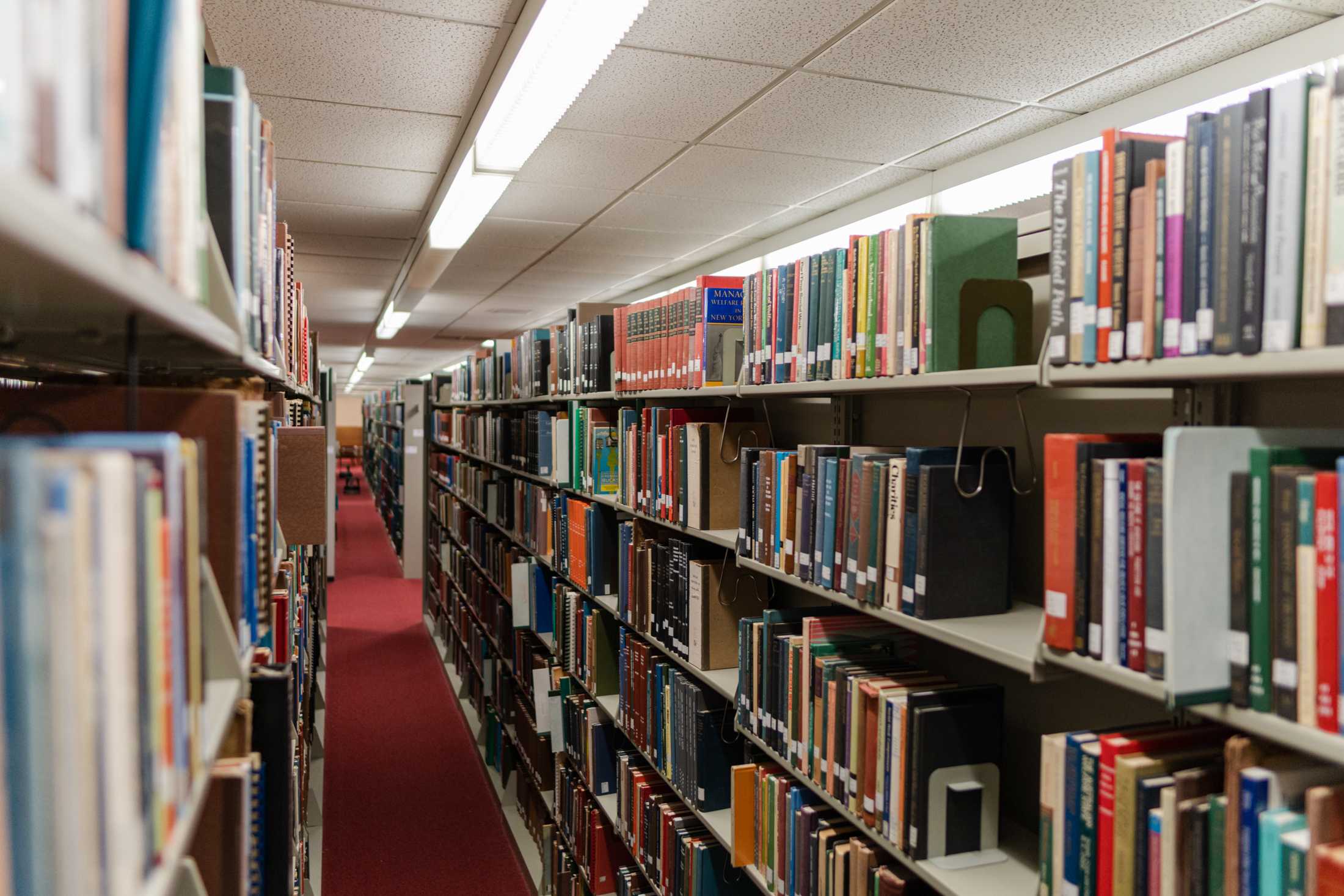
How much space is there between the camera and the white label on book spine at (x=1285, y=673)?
0.97 m

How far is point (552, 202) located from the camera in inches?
160

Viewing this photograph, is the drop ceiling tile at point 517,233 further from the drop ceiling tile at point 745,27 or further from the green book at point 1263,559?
the green book at point 1263,559

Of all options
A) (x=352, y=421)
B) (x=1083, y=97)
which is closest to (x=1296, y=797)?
(x=1083, y=97)

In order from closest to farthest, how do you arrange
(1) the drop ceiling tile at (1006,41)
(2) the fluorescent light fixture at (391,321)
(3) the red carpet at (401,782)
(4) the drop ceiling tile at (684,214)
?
(1) the drop ceiling tile at (1006,41), (3) the red carpet at (401,782), (4) the drop ceiling tile at (684,214), (2) the fluorescent light fixture at (391,321)

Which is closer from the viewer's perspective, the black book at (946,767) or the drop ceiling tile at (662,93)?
the black book at (946,767)

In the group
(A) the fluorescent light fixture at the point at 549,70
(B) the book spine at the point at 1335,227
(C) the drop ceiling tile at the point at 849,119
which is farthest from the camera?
(C) the drop ceiling tile at the point at 849,119

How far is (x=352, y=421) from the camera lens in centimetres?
2828

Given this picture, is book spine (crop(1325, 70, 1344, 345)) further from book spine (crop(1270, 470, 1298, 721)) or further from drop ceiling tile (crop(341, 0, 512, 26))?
drop ceiling tile (crop(341, 0, 512, 26))

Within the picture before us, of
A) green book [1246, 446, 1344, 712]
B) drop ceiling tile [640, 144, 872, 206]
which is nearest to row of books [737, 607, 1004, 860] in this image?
green book [1246, 446, 1344, 712]

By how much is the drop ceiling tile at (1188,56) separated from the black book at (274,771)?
2.50 metres

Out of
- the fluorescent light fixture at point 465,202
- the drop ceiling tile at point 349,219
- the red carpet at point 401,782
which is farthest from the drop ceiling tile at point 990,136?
the red carpet at point 401,782

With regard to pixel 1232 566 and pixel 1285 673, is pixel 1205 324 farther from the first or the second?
pixel 1285 673

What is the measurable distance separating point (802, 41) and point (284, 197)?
Answer: 2.74 meters

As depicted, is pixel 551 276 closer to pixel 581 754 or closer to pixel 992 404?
pixel 581 754
